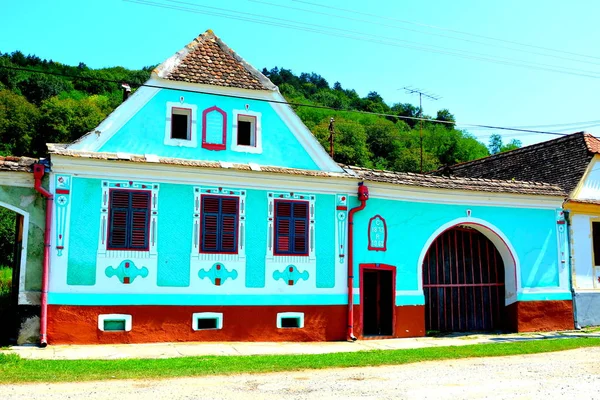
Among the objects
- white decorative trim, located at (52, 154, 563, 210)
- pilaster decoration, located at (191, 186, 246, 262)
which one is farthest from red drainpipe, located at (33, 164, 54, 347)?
pilaster decoration, located at (191, 186, 246, 262)

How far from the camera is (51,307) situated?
13.3 metres

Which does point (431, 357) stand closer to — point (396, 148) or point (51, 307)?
point (51, 307)

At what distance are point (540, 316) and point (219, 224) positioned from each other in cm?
1034

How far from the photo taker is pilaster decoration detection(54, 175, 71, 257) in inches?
534

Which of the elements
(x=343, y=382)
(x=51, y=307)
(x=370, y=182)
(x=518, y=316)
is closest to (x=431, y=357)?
(x=343, y=382)

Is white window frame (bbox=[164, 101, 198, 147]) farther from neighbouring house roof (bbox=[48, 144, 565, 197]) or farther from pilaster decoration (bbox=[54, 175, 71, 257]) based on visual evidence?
pilaster decoration (bbox=[54, 175, 71, 257])

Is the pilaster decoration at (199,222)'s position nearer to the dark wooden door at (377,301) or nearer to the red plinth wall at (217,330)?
the red plinth wall at (217,330)

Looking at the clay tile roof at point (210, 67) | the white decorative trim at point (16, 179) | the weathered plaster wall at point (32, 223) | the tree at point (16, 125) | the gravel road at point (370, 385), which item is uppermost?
the tree at point (16, 125)

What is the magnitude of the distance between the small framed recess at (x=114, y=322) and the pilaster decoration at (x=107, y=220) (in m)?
1.36

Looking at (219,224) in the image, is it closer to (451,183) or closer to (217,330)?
(217,330)

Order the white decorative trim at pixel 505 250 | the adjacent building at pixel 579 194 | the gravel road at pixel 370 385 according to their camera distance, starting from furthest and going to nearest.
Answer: the adjacent building at pixel 579 194, the white decorative trim at pixel 505 250, the gravel road at pixel 370 385

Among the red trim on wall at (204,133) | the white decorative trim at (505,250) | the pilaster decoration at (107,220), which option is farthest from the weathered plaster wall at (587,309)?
the pilaster decoration at (107,220)

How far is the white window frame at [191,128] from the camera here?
1496cm

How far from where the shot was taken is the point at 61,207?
44.7 feet
